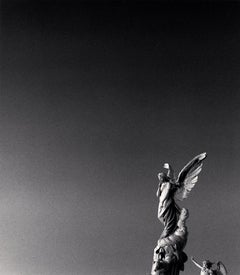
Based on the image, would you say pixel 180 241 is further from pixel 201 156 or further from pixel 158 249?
pixel 201 156

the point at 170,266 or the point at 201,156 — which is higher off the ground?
the point at 201,156

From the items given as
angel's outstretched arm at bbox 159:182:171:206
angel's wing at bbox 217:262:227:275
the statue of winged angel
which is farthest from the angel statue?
angel's outstretched arm at bbox 159:182:171:206

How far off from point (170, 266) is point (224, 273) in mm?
418

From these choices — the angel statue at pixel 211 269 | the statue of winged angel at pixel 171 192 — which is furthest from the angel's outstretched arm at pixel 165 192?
the angel statue at pixel 211 269

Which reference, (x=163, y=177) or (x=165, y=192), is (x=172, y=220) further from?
(x=163, y=177)

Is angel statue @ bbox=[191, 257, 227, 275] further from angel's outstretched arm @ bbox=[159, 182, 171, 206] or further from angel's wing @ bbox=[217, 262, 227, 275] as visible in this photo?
angel's outstretched arm @ bbox=[159, 182, 171, 206]

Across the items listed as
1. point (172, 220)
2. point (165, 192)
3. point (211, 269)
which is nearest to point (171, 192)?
point (165, 192)

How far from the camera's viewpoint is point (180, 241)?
235 inches

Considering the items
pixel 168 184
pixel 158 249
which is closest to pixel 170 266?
pixel 158 249

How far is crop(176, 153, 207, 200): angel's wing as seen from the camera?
6.05 metres

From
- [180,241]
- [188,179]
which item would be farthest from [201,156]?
[180,241]

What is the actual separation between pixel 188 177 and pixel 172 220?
0.32m

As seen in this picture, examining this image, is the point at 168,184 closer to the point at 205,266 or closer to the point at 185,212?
the point at 185,212

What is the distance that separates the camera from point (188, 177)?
6.07m
